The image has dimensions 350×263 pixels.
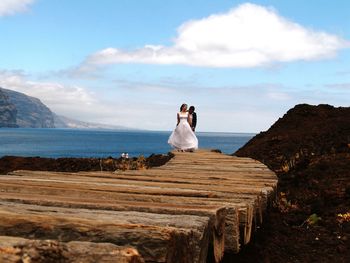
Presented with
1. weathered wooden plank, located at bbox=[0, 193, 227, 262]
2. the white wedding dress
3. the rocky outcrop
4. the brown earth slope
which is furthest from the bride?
weathered wooden plank, located at bbox=[0, 193, 227, 262]

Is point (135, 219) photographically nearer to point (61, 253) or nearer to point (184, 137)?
point (61, 253)

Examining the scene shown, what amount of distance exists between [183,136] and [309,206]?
10243 mm

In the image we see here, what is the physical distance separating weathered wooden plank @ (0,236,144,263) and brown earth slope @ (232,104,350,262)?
3235 mm

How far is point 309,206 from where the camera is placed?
7.99 meters

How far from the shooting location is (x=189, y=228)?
218 cm

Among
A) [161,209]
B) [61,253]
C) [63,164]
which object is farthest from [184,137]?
[61,253]

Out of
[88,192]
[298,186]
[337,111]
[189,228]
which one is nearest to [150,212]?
[189,228]

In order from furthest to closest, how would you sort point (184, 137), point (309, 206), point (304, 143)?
point (184, 137) → point (304, 143) → point (309, 206)

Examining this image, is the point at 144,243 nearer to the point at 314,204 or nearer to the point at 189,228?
the point at 189,228

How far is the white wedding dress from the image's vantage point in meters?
17.9

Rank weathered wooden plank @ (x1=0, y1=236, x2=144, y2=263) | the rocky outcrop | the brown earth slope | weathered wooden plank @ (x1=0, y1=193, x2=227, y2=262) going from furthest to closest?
the rocky outcrop < the brown earth slope < weathered wooden plank @ (x1=0, y1=193, x2=227, y2=262) < weathered wooden plank @ (x1=0, y1=236, x2=144, y2=263)

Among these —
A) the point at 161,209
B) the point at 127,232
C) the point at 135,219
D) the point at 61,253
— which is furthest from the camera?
the point at 161,209

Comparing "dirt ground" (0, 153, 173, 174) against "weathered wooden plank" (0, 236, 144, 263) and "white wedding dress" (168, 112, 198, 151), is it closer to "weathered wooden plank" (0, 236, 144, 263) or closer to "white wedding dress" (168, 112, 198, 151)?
"white wedding dress" (168, 112, 198, 151)

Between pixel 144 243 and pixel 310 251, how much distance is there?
4.50 m
